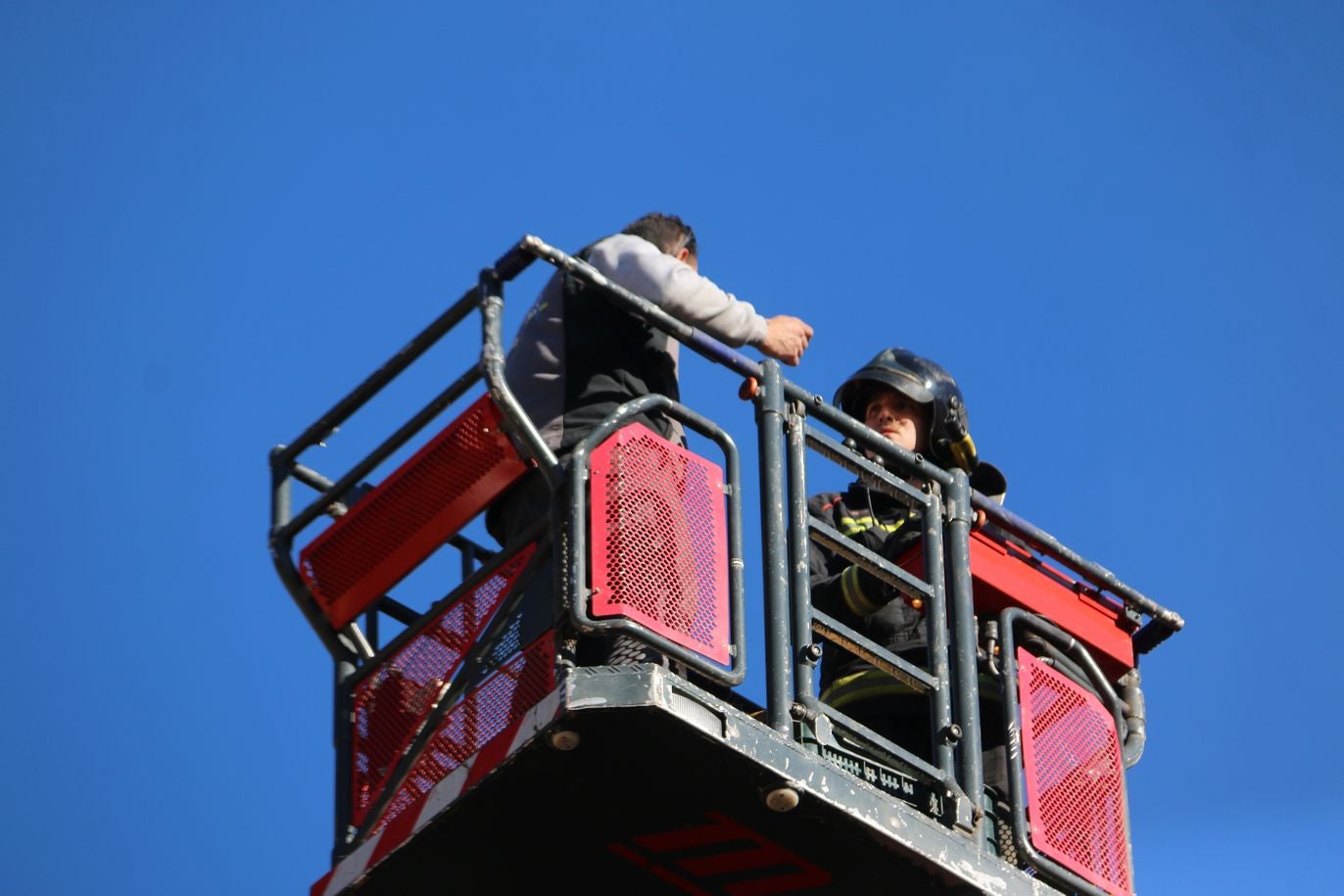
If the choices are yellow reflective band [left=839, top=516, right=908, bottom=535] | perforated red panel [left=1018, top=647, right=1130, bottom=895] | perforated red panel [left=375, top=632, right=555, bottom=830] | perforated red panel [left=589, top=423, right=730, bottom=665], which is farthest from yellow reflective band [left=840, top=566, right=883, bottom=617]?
perforated red panel [left=375, top=632, right=555, bottom=830]

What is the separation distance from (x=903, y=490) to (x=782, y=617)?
104cm

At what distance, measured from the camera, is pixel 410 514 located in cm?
1057

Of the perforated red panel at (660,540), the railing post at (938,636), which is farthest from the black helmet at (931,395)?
the perforated red panel at (660,540)

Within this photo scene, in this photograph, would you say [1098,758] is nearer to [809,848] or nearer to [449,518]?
[809,848]

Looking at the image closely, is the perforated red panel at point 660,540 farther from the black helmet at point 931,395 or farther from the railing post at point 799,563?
the black helmet at point 931,395

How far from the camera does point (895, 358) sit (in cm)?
1238

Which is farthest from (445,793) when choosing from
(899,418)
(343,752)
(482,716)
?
(899,418)

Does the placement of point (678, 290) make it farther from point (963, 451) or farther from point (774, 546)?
point (963, 451)

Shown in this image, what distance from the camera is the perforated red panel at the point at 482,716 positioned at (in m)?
9.75

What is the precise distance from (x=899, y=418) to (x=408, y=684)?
2795 mm

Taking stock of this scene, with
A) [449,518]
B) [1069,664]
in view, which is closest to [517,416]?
[449,518]

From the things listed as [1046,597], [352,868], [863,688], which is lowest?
[352,868]

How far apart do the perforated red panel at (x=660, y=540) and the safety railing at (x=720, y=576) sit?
12 millimetres

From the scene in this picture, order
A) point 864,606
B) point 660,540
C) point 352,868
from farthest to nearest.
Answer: point 864,606 → point 352,868 → point 660,540
